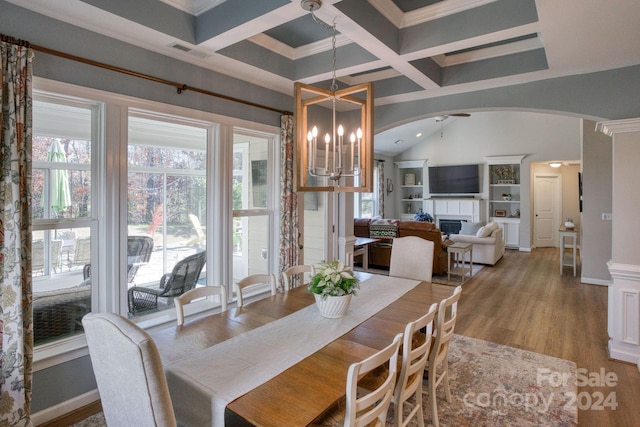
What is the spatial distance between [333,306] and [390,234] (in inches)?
186

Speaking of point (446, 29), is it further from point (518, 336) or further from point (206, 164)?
point (518, 336)

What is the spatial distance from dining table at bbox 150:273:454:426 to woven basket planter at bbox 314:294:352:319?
0.04m

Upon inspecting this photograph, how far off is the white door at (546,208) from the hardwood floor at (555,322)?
11.4 feet

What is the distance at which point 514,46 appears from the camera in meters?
3.18

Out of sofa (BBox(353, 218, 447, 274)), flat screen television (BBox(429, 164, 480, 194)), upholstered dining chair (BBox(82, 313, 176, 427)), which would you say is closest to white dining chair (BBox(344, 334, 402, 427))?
upholstered dining chair (BBox(82, 313, 176, 427))

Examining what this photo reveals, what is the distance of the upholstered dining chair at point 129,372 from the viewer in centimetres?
111

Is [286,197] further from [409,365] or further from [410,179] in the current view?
[410,179]

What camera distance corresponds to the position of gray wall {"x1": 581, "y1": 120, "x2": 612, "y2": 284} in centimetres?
536

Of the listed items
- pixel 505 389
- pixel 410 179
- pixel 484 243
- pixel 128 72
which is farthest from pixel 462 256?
pixel 128 72

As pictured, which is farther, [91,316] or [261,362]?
[261,362]

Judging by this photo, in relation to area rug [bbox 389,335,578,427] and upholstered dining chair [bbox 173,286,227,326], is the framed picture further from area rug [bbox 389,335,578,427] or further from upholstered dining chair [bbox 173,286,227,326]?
upholstered dining chair [bbox 173,286,227,326]

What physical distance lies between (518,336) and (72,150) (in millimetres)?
4458

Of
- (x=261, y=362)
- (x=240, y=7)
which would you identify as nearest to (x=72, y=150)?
(x=240, y=7)

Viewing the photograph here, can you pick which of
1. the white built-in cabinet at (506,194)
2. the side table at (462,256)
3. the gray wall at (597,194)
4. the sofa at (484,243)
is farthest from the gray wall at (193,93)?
the white built-in cabinet at (506,194)
